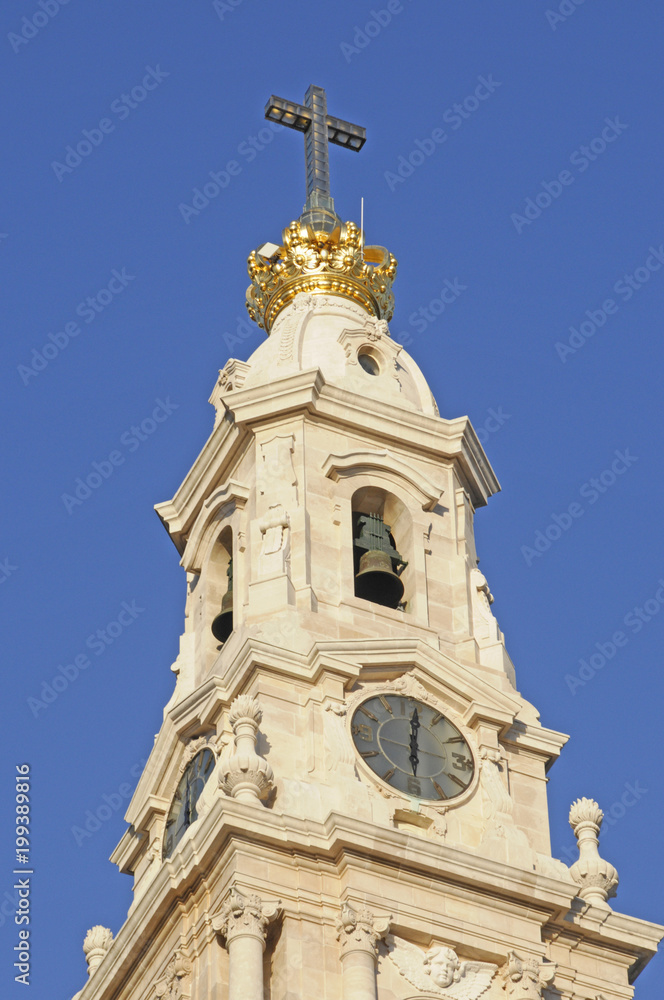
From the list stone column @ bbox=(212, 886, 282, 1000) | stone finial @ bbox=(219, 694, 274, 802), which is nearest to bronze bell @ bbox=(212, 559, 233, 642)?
stone finial @ bbox=(219, 694, 274, 802)

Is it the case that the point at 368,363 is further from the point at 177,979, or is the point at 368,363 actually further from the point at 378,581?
the point at 177,979

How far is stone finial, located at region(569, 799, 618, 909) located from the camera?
192 feet

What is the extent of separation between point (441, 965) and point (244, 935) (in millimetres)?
3979

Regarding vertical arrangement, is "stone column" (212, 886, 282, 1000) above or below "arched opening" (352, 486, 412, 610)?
below

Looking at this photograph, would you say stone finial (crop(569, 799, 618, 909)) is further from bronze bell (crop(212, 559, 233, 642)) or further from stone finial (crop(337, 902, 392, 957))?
bronze bell (crop(212, 559, 233, 642))

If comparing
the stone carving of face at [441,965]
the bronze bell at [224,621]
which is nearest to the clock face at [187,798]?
the bronze bell at [224,621]

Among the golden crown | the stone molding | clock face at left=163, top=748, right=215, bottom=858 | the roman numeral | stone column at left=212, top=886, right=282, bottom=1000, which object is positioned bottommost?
stone column at left=212, top=886, right=282, bottom=1000

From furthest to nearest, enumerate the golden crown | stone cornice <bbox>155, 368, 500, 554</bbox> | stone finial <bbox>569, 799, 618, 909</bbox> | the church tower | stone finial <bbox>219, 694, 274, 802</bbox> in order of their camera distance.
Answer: the golden crown
stone cornice <bbox>155, 368, 500, 554</bbox>
stone finial <bbox>569, 799, 618, 909</bbox>
stone finial <bbox>219, 694, 274, 802</bbox>
the church tower

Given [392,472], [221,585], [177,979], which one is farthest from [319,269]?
[177,979]

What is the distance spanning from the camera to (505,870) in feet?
186

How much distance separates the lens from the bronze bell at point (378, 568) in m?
63.4

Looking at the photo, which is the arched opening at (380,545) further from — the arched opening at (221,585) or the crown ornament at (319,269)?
the crown ornament at (319,269)

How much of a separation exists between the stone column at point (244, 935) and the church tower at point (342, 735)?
0.13ft

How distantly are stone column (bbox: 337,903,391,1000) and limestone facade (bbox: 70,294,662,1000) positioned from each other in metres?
0.04
